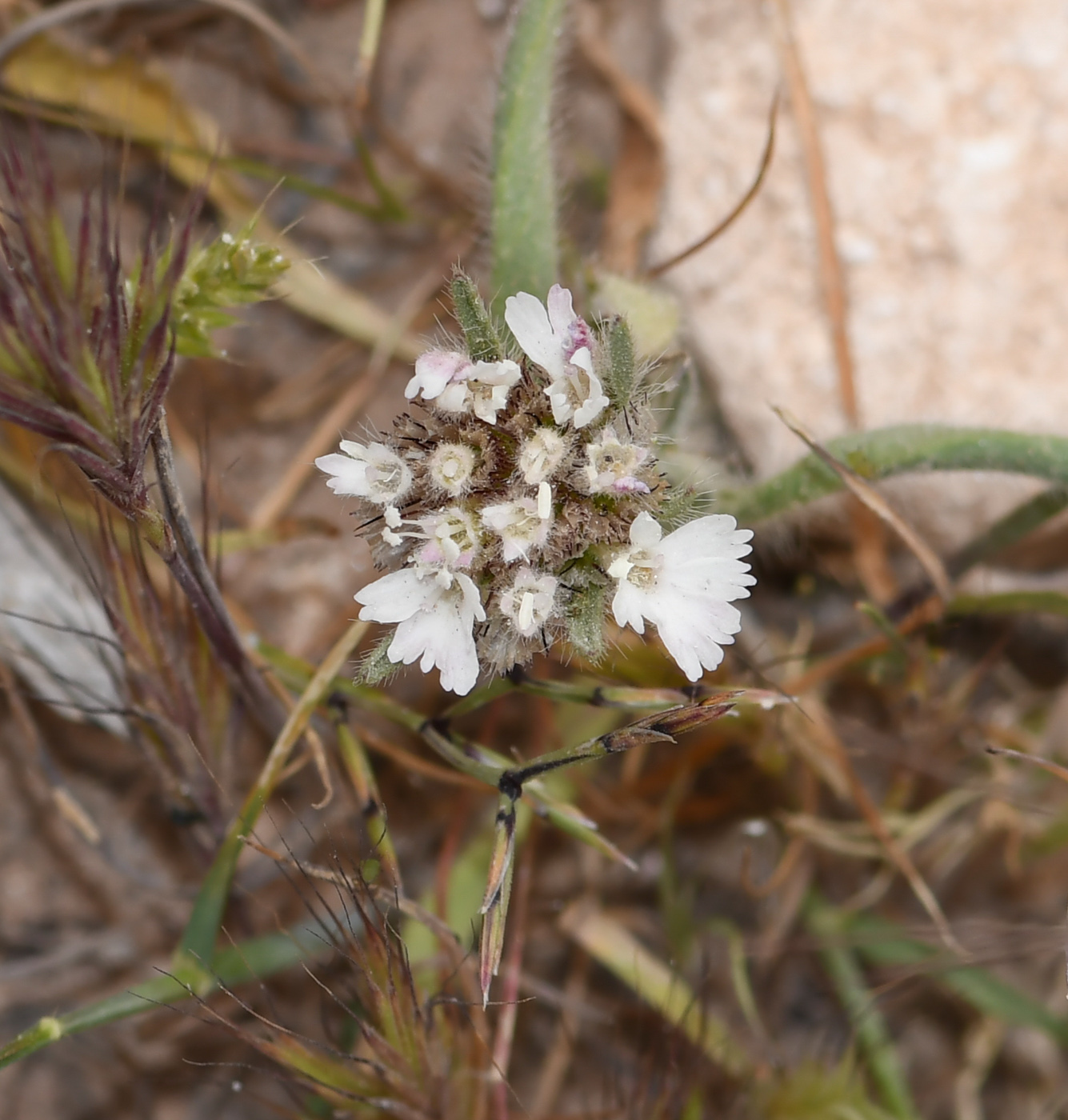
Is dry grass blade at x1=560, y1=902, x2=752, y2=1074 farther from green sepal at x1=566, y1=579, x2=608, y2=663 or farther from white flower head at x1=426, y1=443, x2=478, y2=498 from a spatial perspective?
white flower head at x1=426, y1=443, x2=478, y2=498

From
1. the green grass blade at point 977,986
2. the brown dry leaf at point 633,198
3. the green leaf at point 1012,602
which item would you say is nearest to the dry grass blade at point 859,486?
Result: the green leaf at point 1012,602

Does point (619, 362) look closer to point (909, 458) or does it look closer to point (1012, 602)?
point (909, 458)

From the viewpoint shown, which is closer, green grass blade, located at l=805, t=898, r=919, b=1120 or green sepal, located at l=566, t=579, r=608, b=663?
green sepal, located at l=566, t=579, r=608, b=663

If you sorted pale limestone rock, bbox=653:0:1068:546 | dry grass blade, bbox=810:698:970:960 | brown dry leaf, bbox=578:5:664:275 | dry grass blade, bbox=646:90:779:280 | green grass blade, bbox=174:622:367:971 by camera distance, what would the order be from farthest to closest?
brown dry leaf, bbox=578:5:664:275 → dry grass blade, bbox=810:698:970:960 → pale limestone rock, bbox=653:0:1068:546 → dry grass blade, bbox=646:90:779:280 → green grass blade, bbox=174:622:367:971

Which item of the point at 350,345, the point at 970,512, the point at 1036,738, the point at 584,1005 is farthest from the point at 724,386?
the point at 584,1005

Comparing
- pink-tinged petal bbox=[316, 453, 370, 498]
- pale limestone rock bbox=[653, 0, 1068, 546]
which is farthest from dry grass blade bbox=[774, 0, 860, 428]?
pink-tinged petal bbox=[316, 453, 370, 498]

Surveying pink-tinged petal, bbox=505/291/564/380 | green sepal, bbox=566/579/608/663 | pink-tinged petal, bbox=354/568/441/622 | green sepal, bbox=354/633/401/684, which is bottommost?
green sepal, bbox=354/633/401/684

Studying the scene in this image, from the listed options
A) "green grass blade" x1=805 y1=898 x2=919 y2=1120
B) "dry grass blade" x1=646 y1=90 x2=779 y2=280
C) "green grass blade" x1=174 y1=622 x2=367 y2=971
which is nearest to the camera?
"green grass blade" x1=174 y1=622 x2=367 y2=971

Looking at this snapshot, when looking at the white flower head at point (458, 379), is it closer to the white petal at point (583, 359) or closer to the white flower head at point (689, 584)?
the white petal at point (583, 359)
